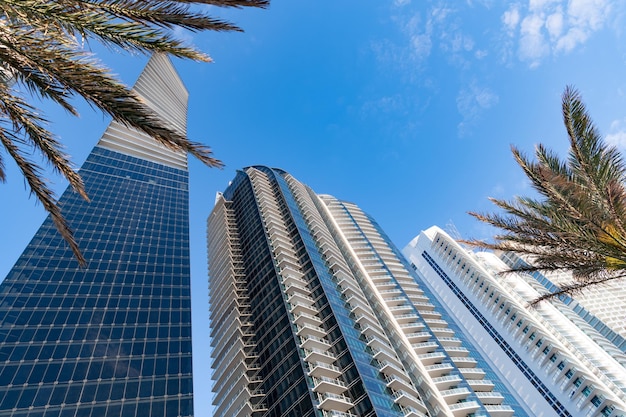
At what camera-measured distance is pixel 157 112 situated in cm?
8200

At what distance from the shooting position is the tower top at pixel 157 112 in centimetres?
8594

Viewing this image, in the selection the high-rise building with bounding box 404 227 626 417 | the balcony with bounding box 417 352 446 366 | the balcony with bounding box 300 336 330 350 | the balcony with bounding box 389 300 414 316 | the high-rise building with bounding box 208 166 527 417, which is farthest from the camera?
the high-rise building with bounding box 404 227 626 417

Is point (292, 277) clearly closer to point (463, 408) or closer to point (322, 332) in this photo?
point (322, 332)

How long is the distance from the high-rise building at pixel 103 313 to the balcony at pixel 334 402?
544 inches

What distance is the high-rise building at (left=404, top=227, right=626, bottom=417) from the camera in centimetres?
7175

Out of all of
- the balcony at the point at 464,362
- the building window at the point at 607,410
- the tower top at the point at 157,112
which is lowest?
the building window at the point at 607,410

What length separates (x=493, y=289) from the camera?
99062 mm

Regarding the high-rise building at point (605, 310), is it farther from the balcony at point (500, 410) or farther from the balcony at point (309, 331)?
the balcony at point (309, 331)

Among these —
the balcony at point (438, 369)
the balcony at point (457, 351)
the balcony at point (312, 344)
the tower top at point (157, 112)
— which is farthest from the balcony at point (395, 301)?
the tower top at point (157, 112)

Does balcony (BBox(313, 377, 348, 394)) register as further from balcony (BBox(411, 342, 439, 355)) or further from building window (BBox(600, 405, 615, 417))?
building window (BBox(600, 405, 615, 417))

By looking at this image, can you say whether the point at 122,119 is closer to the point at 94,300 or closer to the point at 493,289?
the point at 94,300

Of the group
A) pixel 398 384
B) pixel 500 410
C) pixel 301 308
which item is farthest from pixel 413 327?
pixel 301 308

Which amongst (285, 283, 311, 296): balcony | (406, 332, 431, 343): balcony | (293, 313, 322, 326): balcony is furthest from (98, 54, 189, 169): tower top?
(406, 332, 431, 343): balcony

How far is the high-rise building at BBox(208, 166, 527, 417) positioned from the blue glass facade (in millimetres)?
11826
